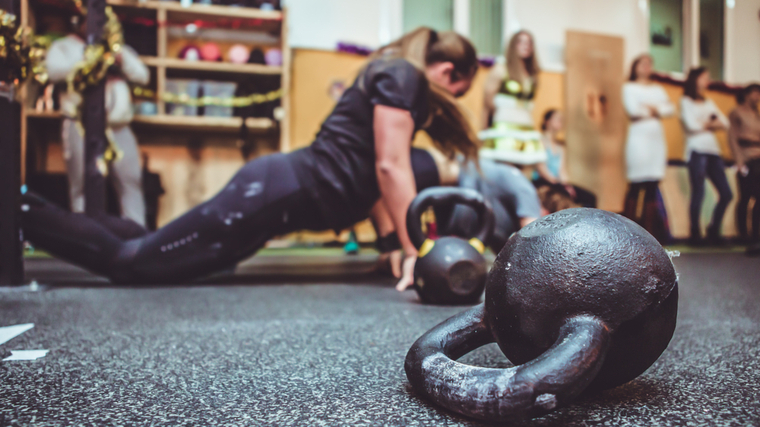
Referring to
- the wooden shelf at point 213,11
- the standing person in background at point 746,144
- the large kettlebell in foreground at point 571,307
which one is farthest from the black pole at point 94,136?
the standing person in background at point 746,144

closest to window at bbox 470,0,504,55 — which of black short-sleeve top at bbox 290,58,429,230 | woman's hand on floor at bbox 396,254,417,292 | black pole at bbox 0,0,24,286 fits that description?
black short-sleeve top at bbox 290,58,429,230

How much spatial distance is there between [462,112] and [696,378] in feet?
4.36

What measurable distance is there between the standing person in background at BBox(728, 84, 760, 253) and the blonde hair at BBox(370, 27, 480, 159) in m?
3.89

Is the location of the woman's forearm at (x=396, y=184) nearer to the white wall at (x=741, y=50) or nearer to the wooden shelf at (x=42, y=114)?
the white wall at (x=741, y=50)

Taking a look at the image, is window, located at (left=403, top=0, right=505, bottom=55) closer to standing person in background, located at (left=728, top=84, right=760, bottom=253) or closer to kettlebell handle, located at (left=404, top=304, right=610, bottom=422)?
standing person in background, located at (left=728, top=84, right=760, bottom=253)

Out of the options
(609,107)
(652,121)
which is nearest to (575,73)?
(609,107)

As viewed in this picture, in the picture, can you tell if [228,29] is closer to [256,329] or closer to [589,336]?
[256,329]

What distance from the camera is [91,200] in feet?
6.44

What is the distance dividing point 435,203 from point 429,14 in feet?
14.2

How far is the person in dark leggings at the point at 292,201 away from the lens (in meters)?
1.54

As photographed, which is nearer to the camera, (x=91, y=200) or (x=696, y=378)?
(x=696, y=378)

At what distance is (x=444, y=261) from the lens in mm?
1247

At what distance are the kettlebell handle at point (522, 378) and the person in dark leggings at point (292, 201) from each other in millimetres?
1023

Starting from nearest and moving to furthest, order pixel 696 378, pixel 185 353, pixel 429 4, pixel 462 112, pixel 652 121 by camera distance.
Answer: pixel 696 378 < pixel 185 353 < pixel 462 112 < pixel 652 121 < pixel 429 4
